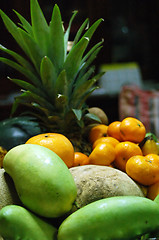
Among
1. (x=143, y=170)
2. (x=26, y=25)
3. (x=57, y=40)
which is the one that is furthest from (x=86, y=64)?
(x=143, y=170)

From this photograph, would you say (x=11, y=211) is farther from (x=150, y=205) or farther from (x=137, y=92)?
(x=137, y=92)

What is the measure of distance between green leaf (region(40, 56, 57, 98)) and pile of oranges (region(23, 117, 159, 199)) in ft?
0.87

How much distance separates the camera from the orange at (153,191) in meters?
0.87

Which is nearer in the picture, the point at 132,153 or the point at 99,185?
the point at 99,185

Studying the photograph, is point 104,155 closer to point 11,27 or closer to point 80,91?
point 80,91

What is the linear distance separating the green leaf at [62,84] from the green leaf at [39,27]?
6.0 inches

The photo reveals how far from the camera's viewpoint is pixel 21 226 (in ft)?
2.00

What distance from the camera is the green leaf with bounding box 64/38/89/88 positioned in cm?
115

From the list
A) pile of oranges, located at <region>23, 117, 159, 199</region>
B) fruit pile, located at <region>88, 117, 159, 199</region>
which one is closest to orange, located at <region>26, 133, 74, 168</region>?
pile of oranges, located at <region>23, 117, 159, 199</region>

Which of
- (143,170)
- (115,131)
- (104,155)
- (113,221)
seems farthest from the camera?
(115,131)

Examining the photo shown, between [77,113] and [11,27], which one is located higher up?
[11,27]

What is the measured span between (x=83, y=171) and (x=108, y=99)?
2282 mm

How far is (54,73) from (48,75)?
0.03 m

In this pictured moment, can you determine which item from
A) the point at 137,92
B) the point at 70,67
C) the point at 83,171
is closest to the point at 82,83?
the point at 70,67
